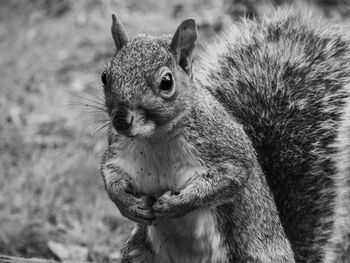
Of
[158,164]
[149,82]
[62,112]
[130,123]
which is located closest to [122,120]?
[130,123]

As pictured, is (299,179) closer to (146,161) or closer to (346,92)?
(346,92)

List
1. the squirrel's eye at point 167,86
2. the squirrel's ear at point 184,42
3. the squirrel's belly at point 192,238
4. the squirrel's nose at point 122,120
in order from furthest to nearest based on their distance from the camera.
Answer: the squirrel's belly at point 192,238
the squirrel's ear at point 184,42
the squirrel's eye at point 167,86
the squirrel's nose at point 122,120

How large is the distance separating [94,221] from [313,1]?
6.88 ft

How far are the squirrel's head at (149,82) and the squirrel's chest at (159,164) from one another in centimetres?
8

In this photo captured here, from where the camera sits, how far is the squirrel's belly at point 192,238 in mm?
2008

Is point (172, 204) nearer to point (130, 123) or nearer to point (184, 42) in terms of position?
point (130, 123)

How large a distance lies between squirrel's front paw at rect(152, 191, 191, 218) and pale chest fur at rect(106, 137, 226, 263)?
0.14 ft

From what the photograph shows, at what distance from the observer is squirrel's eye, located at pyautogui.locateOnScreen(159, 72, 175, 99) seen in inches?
70.6

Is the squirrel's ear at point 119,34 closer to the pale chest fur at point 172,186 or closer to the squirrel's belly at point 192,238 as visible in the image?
the pale chest fur at point 172,186

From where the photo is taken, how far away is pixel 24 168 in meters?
3.30

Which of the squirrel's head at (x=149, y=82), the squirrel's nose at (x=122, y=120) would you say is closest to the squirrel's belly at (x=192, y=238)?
the squirrel's head at (x=149, y=82)

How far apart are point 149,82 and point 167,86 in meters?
0.07

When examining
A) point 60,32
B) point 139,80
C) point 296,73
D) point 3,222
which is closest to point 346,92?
point 296,73

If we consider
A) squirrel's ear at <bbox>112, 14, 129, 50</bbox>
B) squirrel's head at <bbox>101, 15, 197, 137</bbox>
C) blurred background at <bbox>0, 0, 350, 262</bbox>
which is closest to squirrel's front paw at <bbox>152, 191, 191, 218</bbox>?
squirrel's head at <bbox>101, 15, 197, 137</bbox>
